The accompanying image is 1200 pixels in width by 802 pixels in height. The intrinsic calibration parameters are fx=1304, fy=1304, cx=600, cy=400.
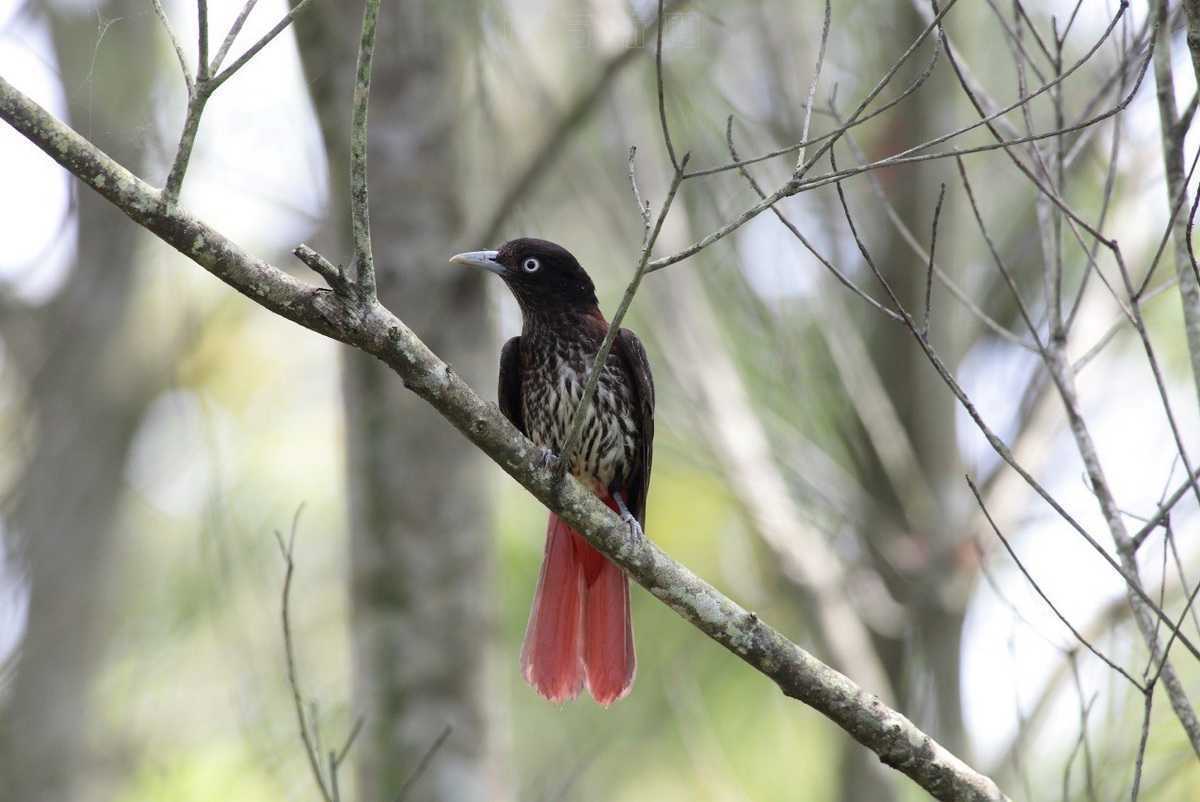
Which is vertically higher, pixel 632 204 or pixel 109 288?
pixel 632 204

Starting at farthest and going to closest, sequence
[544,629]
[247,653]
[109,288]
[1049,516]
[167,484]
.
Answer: [167,484]
[109,288]
[1049,516]
[247,653]
[544,629]

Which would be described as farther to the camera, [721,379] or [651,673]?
[651,673]

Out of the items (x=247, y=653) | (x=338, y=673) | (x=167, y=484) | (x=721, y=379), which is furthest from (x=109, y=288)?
(x=338, y=673)

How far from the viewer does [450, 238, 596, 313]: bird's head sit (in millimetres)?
4750

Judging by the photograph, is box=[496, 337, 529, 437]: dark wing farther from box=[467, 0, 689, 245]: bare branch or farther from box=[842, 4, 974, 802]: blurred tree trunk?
box=[842, 4, 974, 802]: blurred tree trunk

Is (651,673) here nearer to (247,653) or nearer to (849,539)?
(849,539)

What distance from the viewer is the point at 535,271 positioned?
15.6 feet

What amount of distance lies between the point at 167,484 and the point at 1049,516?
16.1 feet

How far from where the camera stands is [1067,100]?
639 cm

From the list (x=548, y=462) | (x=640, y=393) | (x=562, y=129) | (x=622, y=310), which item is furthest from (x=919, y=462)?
(x=622, y=310)

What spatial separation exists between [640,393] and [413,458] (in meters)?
1.02

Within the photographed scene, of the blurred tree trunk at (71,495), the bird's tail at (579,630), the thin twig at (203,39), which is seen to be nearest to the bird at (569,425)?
the bird's tail at (579,630)

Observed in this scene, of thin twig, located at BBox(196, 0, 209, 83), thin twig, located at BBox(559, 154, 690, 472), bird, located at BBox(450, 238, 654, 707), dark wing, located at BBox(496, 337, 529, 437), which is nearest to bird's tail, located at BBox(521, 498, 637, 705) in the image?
bird, located at BBox(450, 238, 654, 707)

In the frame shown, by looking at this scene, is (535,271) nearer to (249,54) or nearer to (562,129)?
(562,129)
